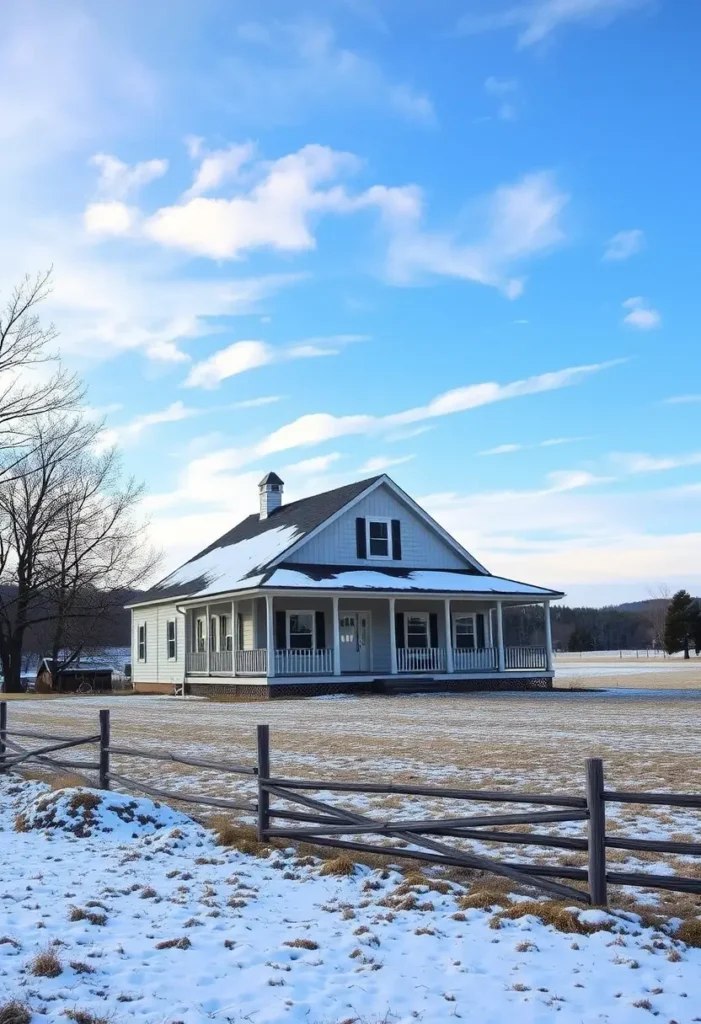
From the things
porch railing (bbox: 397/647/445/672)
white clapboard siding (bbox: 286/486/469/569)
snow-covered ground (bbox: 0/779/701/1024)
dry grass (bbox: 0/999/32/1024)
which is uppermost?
white clapboard siding (bbox: 286/486/469/569)

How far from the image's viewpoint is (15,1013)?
16.2 ft

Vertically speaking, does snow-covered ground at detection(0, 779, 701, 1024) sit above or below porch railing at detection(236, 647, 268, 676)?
below

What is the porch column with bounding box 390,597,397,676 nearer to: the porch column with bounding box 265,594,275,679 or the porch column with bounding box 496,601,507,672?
the porch column with bounding box 265,594,275,679

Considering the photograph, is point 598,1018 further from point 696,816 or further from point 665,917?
point 696,816

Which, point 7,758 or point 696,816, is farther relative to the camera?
point 7,758

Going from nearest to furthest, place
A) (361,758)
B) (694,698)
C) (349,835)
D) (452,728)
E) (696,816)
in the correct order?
(349,835), (696,816), (361,758), (452,728), (694,698)

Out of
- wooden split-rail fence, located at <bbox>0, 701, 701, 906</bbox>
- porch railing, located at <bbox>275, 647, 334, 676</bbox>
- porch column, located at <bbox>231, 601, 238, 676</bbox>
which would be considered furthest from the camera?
porch column, located at <bbox>231, 601, 238, 676</bbox>

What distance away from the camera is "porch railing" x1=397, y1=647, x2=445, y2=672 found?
31.8 meters

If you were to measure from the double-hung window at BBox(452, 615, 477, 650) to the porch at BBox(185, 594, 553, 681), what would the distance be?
0.04 meters

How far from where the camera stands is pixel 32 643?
75688mm

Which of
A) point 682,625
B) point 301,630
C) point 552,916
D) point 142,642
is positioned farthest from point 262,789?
point 682,625

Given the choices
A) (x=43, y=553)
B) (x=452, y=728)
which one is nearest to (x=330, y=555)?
(x=452, y=728)

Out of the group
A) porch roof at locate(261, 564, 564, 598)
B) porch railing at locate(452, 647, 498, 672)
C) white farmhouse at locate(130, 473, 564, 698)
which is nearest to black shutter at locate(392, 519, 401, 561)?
white farmhouse at locate(130, 473, 564, 698)

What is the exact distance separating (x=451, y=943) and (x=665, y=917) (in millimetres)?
1492
